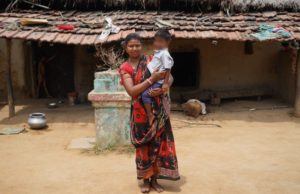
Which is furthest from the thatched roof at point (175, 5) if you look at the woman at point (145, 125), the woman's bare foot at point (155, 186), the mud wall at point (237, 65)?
the woman's bare foot at point (155, 186)

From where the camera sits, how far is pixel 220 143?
6.83 meters

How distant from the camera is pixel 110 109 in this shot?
20.1ft

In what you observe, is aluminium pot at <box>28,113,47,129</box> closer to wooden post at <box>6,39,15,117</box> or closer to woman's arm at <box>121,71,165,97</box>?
wooden post at <box>6,39,15,117</box>

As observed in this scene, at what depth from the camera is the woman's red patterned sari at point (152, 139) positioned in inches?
156

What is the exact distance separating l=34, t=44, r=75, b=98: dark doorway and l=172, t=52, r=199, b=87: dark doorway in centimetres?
322

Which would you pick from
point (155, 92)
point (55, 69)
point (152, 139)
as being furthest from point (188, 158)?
point (55, 69)

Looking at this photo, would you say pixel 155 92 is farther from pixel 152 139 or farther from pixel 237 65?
pixel 237 65

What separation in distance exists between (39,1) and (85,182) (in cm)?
674

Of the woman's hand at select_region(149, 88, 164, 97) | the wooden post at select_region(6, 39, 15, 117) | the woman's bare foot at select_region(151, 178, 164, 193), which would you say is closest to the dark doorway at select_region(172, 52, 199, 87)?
the wooden post at select_region(6, 39, 15, 117)

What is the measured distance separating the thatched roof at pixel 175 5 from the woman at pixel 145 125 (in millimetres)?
5838

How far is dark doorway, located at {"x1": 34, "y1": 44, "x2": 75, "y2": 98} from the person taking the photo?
11.2 m

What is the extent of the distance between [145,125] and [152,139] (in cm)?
17

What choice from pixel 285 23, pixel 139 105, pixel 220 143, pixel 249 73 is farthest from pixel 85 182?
pixel 249 73

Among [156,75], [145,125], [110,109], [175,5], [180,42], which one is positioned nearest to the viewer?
[156,75]
